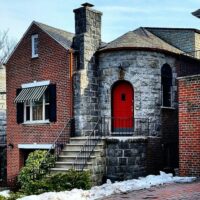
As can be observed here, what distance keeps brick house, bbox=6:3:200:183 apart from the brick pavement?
411 centimetres

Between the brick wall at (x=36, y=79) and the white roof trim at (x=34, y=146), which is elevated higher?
the brick wall at (x=36, y=79)

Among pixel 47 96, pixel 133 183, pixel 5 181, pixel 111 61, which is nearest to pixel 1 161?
pixel 5 181

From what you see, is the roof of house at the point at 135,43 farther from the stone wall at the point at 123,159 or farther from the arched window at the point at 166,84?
the stone wall at the point at 123,159

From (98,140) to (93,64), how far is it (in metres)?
4.03

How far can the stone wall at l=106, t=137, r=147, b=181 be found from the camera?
650 inches

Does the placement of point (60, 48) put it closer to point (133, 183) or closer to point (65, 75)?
point (65, 75)

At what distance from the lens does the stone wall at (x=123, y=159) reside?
1650cm

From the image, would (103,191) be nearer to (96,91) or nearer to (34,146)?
(96,91)

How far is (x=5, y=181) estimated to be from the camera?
2273cm

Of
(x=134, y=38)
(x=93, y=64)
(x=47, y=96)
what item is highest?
(x=134, y=38)

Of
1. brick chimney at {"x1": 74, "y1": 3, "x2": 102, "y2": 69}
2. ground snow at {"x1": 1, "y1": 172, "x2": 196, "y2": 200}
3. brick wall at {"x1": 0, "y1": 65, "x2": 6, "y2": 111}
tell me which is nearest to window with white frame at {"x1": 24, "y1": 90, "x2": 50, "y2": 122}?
brick chimney at {"x1": 74, "y1": 3, "x2": 102, "y2": 69}

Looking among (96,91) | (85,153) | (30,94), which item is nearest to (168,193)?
(85,153)

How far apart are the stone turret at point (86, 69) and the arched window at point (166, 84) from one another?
10.2 ft

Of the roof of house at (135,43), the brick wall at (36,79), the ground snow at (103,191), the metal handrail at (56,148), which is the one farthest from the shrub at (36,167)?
the roof of house at (135,43)
